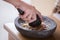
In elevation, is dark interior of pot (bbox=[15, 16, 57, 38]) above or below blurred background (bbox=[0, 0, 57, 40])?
below

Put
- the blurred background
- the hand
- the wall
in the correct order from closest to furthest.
Answer: 1. the hand
2. the wall
3. the blurred background

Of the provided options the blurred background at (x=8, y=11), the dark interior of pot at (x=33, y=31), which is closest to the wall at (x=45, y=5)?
the blurred background at (x=8, y=11)

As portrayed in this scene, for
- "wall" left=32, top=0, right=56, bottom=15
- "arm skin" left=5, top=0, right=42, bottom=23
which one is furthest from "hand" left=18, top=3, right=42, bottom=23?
"wall" left=32, top=0, right=56, bottom=15

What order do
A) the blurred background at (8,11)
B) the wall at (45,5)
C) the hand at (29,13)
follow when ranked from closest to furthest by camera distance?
the hand at (29,13) → the wall at (45,5) → the blurred background at (8,11)

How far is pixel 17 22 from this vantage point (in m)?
0.86

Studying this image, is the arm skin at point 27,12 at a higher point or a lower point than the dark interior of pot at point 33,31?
higher

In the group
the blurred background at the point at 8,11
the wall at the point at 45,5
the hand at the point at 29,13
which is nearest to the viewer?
the hand at the point at 29,13

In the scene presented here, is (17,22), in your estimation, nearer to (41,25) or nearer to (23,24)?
(23,24)

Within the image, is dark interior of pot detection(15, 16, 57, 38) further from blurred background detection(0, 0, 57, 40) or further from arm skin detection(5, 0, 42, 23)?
blurred background detection(0, 0, 57, 40)

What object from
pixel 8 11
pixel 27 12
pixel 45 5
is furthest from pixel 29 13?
pixel 8 11

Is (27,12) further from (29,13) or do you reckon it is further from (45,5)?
(45,5)

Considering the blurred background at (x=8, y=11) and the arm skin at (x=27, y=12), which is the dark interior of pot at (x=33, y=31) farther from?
the blurred background at (x=8, y=11)

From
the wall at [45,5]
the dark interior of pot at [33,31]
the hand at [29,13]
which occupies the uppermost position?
the wall at [45,5]

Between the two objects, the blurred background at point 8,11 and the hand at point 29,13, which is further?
the blurred background at point 8,11
